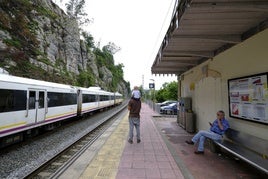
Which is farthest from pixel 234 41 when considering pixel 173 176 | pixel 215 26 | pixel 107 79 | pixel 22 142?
pixel 107 79

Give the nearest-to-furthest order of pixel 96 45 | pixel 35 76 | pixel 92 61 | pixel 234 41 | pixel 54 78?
pixel 234 41 → pixel 35 76 → pixel 54 78 → pixel 92 61 → pixel 96 45

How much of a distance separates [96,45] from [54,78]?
57.7 meters

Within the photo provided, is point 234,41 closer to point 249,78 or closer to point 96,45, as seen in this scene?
point 249,78

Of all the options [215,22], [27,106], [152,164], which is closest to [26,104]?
[27,106]

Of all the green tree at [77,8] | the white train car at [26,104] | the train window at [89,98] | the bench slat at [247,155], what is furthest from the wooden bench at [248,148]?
the green tree at [77,8]

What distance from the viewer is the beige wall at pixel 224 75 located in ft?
17.3

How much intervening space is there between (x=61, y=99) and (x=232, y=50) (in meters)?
8.89

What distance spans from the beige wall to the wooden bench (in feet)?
0.52

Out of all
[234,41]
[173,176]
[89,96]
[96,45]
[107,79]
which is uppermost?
[96,45]

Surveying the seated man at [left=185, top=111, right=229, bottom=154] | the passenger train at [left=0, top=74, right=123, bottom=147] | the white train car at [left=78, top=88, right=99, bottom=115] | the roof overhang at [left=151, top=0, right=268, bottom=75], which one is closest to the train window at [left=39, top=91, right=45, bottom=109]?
the passenger train at [left=0, top=74, right=123, bottom=147]

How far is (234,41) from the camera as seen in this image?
6129mm

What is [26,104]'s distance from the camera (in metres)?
8.29

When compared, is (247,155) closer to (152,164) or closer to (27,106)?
(152,164)

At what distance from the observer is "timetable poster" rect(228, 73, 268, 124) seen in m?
5.08
